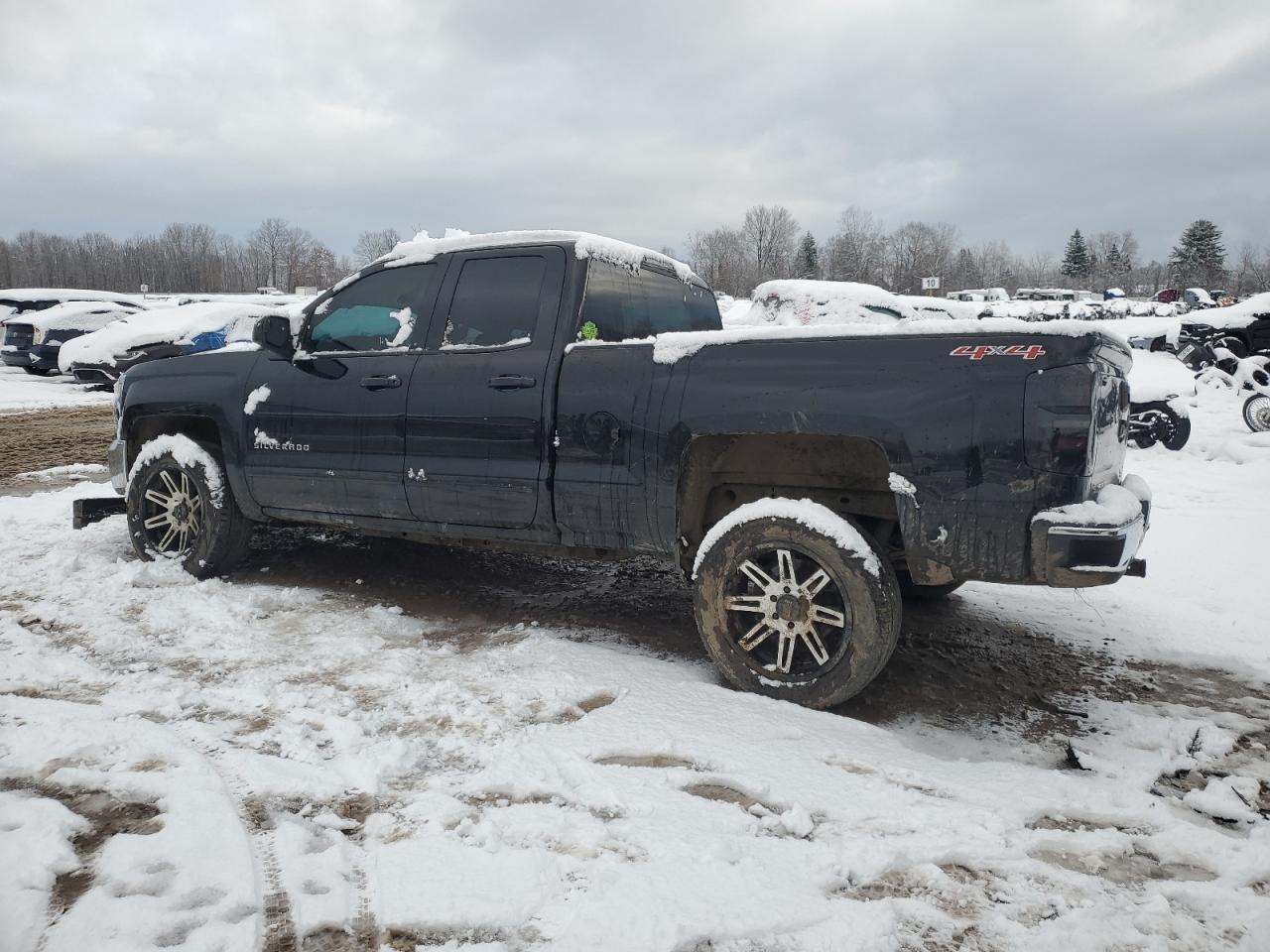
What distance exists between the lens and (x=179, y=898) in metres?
1.94

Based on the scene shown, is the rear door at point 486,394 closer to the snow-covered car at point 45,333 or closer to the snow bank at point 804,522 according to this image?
the snow bank at point 804,522

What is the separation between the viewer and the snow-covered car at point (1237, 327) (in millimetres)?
12914

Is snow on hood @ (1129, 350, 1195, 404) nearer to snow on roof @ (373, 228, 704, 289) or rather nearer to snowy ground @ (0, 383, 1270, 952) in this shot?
snowy ground @ (0, 383, 1270, 952)

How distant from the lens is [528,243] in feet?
12.9

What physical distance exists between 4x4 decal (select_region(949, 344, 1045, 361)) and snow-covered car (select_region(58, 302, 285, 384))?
1266cm

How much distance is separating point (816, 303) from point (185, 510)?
29.7 ft

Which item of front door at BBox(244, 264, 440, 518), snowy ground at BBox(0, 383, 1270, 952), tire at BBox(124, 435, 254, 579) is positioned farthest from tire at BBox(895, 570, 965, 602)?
tire at BBox(124, 435, 254, 579)

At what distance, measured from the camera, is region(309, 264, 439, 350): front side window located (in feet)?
13.7

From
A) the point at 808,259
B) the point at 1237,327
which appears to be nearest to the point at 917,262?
the point at 808,259

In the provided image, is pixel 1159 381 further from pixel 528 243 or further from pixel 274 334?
pixel 274 334

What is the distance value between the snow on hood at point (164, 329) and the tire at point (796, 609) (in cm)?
1243

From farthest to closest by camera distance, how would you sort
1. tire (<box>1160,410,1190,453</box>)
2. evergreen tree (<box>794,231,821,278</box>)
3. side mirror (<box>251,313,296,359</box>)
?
evergreen tree (<box>794,231,821,278</box>)
tire (<box>1160,410,1190,453</box>)
side mirror (<box>251,313,296,359</box>)

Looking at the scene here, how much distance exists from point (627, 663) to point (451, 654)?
0.80m

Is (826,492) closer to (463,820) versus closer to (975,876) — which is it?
(975,876)
